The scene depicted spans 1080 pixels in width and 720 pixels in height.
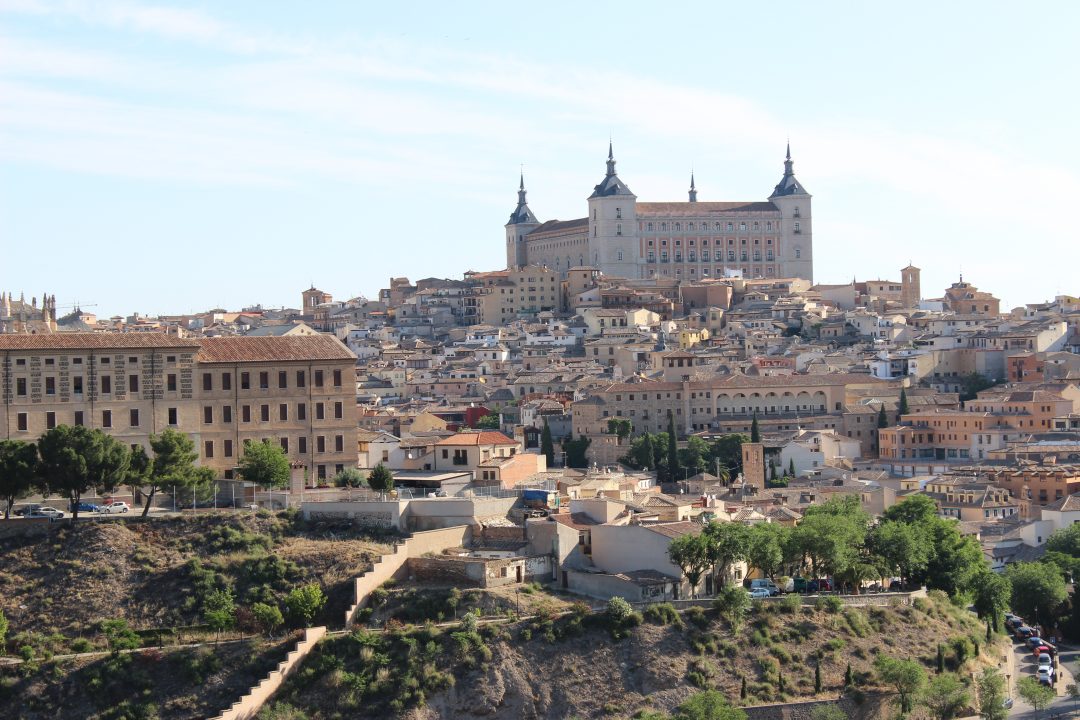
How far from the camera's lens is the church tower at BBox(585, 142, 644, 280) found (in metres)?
125

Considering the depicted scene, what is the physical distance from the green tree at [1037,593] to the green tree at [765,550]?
31.4ft

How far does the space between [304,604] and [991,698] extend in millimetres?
14395

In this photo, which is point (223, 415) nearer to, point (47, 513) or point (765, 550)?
point (47, 513)

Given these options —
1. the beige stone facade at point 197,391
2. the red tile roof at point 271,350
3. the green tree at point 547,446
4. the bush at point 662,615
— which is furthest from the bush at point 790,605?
the green tree at point 547,446

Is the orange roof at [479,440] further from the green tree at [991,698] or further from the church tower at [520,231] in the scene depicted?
the church tower at [520,231]

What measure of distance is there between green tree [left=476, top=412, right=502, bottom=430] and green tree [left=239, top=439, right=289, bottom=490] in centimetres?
3014

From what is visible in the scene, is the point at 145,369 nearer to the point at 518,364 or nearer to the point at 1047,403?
the point at 1047,403

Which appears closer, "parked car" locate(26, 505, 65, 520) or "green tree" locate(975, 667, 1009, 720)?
"green tree" locate(975, 667, 1009, 720)

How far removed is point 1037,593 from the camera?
4969 cm

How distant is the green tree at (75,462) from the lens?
42156 mm

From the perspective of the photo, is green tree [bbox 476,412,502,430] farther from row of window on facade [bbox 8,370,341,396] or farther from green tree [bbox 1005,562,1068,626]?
green tree [bbox 1005,562,1068,626]

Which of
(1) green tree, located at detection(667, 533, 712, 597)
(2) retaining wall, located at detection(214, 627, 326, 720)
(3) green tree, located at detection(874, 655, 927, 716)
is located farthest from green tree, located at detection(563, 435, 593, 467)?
(2) retaining wall, located at detection(214, 627, 326, 720)

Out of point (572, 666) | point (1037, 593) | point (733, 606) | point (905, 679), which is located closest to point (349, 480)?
point (572, 666)

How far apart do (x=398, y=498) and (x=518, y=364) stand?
A: 52228 mm
